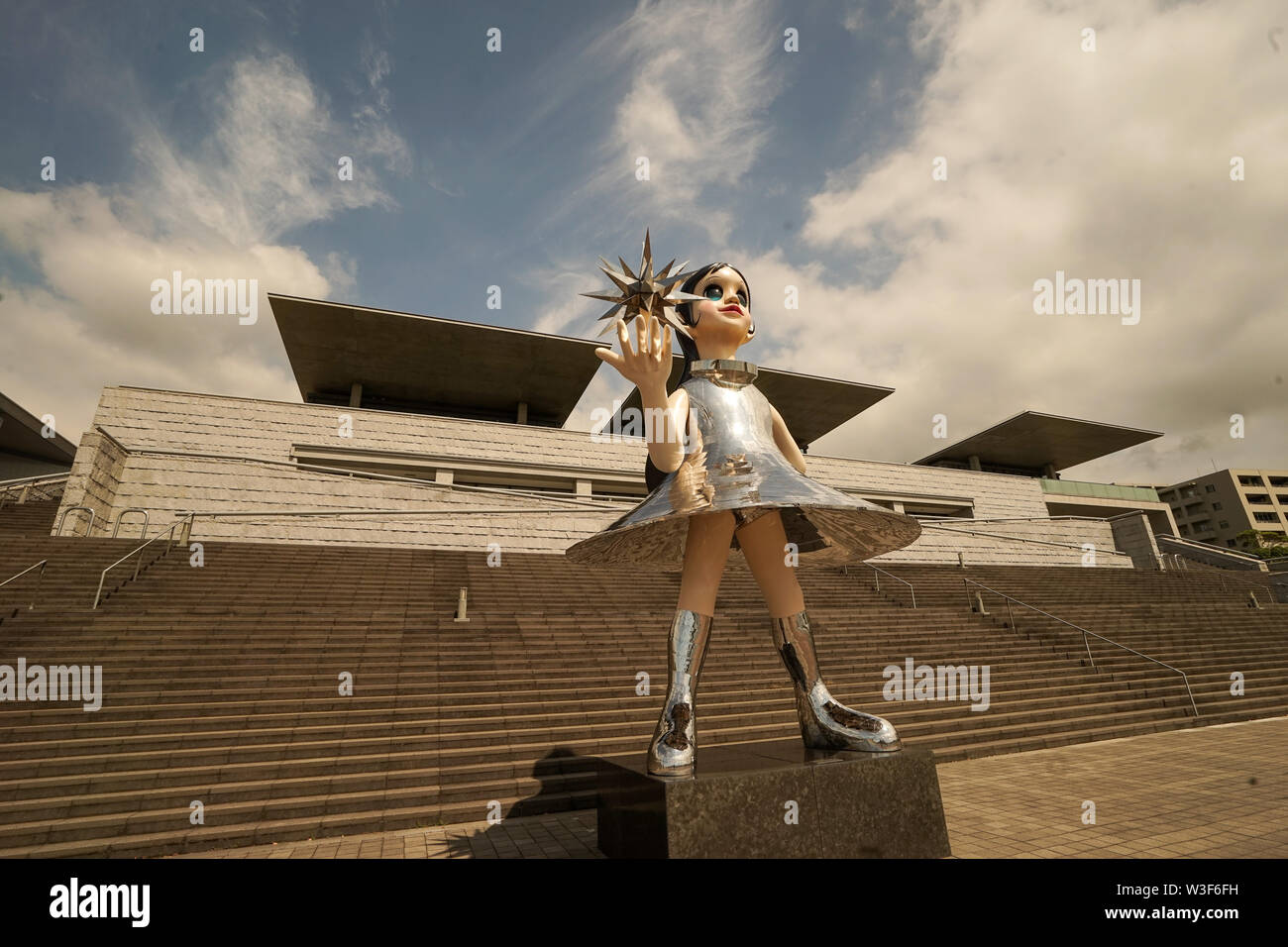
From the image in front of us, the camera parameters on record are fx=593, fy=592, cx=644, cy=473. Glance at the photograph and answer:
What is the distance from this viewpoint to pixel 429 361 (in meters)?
24.9

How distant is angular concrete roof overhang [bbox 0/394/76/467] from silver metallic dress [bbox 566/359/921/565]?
94.9ft

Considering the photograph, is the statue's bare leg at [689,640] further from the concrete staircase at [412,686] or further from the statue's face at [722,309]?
the concrete staircase at [412,686]

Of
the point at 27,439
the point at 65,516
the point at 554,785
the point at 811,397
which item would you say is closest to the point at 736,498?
the point at 554,785

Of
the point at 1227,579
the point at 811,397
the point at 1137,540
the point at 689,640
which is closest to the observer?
the point at 689,640

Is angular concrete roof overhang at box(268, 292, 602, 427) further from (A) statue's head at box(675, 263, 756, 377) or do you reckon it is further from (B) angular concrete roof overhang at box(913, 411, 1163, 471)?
(B) angular concrete roof overhang at box(913, 411, 1163, 471)

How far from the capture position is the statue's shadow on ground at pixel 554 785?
17.7 feet

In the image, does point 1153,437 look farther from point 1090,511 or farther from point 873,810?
point 873,810

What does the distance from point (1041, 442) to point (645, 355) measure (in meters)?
40.4

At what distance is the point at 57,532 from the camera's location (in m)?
13.2

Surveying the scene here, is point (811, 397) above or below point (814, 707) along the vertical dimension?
above

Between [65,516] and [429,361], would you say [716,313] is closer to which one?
[65,516]

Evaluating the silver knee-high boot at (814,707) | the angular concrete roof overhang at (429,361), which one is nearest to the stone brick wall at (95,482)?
the angular concrete roof overhang at (429,361)
